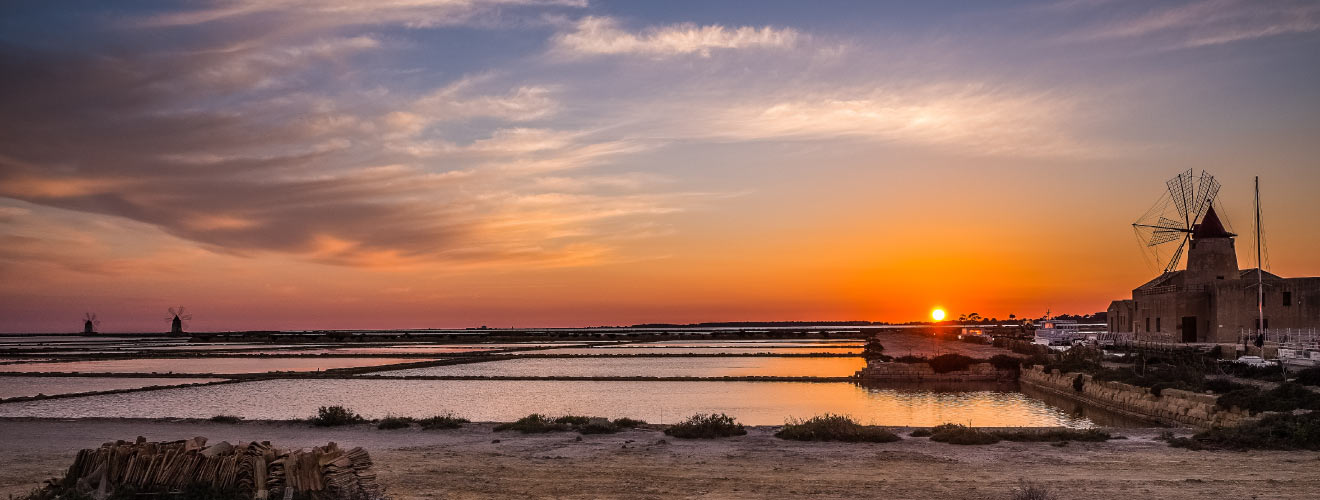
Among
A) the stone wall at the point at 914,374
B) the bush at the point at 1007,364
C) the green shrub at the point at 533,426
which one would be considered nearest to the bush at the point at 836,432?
the green shrub at the point at 533,426

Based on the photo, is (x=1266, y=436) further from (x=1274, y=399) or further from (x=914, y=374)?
(x=914, y=374)

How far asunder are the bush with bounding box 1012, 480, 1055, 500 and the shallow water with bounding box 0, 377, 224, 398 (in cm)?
2867

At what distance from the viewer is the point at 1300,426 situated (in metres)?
12.5

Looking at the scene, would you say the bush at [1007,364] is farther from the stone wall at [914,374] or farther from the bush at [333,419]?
the bush at [333,419]

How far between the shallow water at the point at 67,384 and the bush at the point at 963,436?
26808 millimetres

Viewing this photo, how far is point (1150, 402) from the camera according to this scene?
64.3 ft

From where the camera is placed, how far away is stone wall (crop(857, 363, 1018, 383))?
102ft

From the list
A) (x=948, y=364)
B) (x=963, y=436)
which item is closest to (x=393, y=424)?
(x=963, y=436)

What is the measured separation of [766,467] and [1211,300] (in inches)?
1196

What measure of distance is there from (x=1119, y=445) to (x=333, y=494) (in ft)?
35.4

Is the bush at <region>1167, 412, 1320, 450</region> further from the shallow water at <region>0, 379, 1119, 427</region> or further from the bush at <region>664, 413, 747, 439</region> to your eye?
the bush at <region>664, 413, 747, 439</region>

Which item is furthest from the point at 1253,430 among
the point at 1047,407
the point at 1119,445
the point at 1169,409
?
the point at 1047,407

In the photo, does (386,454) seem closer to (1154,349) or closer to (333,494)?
(333,494)

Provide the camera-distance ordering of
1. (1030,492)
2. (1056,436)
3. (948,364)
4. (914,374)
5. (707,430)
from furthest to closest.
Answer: (948,364)
(914,374)
(707,430)
(1056,436)
(1030,492)
